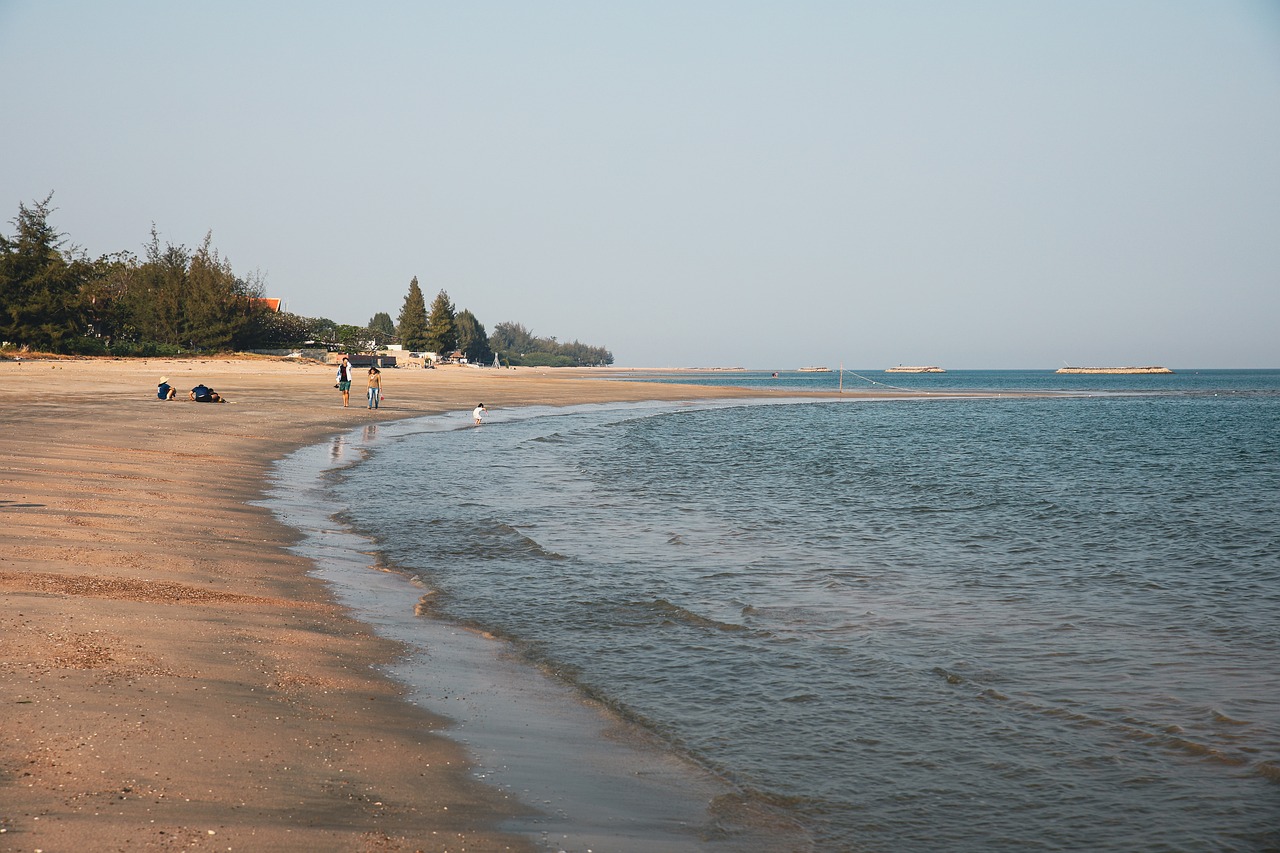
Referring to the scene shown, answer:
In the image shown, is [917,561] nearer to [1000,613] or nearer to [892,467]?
[1000,613]

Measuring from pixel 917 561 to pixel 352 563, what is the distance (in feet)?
25.2

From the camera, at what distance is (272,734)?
5.27 meters

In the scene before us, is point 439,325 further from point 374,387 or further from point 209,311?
point 374,387

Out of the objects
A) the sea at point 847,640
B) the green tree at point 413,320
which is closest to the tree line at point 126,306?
the green tree at point 413,320

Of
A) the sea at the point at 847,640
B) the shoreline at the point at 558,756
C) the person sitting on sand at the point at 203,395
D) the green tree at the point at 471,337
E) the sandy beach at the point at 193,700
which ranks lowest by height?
the sea at the point at 847,640

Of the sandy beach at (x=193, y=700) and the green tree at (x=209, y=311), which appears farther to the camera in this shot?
the green tree at (x=209, y=311)

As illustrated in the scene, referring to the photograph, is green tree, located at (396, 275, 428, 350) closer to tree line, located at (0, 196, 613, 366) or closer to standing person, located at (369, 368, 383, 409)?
tree line, located at (0, 196, 613, 366)

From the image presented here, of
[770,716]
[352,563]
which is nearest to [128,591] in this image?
[352,563]

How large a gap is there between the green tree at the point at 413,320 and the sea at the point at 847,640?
114 metres

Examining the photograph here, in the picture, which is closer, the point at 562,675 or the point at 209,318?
the point at 562,675

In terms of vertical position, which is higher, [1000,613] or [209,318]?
[209,318]

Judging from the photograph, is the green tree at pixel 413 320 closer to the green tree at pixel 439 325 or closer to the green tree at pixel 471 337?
the green tree at pixel 439 325

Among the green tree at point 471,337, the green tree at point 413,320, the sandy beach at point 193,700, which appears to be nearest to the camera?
the sandy beach at point 193,700

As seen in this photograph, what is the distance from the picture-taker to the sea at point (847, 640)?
212 inches
